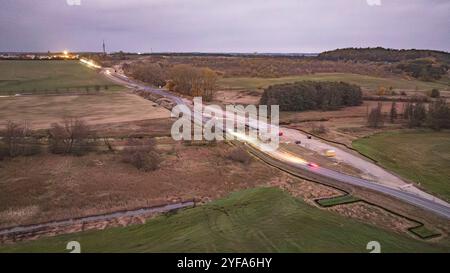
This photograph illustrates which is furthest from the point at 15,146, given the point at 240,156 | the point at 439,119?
the point at 439,119

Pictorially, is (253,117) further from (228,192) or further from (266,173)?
(228,192)

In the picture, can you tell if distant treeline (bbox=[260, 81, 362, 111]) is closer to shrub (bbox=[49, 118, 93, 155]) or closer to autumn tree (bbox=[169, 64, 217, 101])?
autumn tree (bbox=[169, 64, 217, 101])

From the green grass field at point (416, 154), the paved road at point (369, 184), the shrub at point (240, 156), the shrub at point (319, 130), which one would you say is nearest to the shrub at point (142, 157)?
the shrub at point (240, 156)

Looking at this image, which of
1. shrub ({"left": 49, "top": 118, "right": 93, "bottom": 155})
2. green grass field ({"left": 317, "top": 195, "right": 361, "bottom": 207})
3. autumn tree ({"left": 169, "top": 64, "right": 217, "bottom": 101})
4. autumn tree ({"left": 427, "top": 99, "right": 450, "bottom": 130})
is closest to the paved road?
green grass field ({"left": 317, "top": 195, "right": 361, "bottom": 207})

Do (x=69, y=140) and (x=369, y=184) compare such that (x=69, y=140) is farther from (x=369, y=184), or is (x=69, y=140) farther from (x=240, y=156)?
(x=369, y=184)

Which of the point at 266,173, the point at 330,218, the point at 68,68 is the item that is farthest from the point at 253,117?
the point at 68,68
